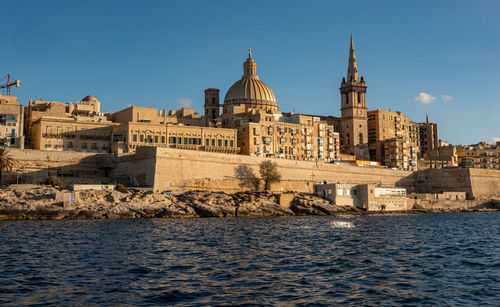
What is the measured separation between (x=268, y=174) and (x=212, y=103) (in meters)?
37.9

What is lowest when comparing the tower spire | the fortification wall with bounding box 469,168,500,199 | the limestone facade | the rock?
the rock

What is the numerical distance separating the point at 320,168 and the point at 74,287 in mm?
59599

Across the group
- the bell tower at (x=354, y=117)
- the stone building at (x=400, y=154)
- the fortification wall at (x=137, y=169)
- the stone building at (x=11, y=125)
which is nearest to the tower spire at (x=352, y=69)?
the bell tower at (x=354, y=117)

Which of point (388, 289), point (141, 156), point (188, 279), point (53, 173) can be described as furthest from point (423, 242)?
point (53, 173)

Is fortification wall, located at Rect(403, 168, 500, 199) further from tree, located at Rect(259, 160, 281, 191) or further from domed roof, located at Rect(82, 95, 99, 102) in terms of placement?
domed roof, located at Rect(82, 95, 99, 102)

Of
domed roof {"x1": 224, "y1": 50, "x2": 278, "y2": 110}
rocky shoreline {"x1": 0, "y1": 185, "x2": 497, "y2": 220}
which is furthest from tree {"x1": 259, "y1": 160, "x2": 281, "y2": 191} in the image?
domed roof {"x1": 224, "y1": 50, "x2": 278, "y2": 110}

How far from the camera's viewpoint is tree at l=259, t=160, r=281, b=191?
216 ft

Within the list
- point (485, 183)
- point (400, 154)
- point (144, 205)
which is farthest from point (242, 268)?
point (400, 154)

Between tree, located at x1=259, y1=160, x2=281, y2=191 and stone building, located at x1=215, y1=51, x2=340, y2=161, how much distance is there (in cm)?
1238

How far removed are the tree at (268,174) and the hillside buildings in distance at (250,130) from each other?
1048 cm

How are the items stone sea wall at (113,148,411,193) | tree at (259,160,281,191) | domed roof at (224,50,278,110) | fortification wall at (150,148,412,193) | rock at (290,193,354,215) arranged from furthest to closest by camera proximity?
domed roof at (224,50,278,110) < tree at (259,160,281,191) < rock at (290,193,354,215) < fortification wall at (150,148,412,193) < stone sea wall at (113,148,411,193)

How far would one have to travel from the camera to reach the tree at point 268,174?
6569cm

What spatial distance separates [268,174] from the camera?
65812 millimetres

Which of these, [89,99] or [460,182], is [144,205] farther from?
[460,182]
